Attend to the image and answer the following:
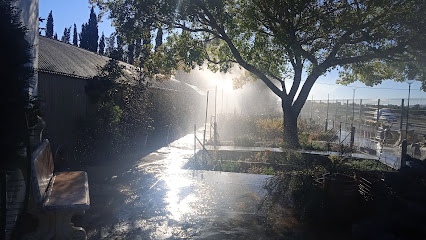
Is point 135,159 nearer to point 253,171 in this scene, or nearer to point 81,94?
point 81,94

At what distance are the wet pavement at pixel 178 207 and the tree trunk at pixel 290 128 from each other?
467 cm

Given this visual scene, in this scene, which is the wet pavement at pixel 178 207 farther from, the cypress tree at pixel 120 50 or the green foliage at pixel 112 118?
the cypress tree at pixel 120 50

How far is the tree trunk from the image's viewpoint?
12.1m

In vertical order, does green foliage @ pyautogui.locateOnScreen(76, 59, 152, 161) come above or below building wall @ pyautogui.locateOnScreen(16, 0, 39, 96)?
below

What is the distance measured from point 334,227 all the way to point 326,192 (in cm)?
59

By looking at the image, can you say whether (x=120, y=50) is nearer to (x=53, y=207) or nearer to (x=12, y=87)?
(x=53, y=207)

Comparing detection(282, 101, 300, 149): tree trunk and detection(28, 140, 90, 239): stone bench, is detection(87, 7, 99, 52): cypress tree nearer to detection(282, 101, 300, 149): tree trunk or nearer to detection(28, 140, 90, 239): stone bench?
→ detection(282, 101, 300, 149): tree trunk

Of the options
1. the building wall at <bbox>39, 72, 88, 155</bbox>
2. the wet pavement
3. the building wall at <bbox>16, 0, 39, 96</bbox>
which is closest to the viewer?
the building wall at <bbox>16, 0, 39, 96</bbox>

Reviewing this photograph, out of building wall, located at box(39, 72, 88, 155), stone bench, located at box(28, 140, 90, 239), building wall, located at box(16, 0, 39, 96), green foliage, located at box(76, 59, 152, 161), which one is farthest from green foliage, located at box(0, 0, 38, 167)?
green foliage, located at box(76, 59, 152, 161)

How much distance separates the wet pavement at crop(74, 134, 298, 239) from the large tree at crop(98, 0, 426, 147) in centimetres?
532

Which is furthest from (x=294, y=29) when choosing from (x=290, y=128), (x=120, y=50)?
(x=120, y=50)

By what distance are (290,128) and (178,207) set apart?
7780 mm

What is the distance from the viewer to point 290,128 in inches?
485

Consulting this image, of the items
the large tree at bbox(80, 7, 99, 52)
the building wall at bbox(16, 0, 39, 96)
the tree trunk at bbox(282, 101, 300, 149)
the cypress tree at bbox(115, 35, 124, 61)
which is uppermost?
the large tree at bbox(80, 7, 99, 52)
